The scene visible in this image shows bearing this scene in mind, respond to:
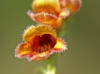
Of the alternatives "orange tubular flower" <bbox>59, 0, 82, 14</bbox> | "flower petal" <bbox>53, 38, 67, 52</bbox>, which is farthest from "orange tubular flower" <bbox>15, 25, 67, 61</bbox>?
"orange tubular flower" <bbox>59, 0, 82, 14</bbox>

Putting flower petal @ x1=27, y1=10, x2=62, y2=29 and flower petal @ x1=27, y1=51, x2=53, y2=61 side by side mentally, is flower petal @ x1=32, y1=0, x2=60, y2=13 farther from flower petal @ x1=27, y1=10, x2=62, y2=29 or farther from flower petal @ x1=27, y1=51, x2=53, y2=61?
flower petal @ x1=27, y1=51, x2=53, y2=61

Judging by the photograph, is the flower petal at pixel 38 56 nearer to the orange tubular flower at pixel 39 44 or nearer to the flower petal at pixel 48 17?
the orange tubular flower at pixel 39 44

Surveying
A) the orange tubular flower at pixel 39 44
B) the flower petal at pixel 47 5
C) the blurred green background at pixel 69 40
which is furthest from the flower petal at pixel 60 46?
the blurred green background at pixel 69 40

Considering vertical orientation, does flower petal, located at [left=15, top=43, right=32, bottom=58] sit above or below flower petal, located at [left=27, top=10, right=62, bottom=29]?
below

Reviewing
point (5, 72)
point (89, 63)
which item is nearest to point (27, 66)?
point (5, 72)

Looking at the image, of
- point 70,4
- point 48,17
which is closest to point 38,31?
point 48,17

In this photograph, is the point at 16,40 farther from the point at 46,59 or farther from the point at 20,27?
the point at 46,59
